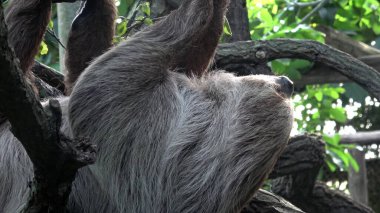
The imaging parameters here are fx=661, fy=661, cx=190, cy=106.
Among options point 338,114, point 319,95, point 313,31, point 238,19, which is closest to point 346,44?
point 319,95

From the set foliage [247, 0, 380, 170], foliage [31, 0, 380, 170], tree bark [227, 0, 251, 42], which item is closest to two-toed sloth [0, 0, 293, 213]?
tree bark [227, 0, 251, 42]

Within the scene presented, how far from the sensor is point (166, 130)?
4.68m

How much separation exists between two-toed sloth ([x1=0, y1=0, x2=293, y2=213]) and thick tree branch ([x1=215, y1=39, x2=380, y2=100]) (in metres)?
1.23

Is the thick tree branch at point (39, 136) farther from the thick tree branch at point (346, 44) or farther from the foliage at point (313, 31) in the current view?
the thick tree branch at point (346, 44)

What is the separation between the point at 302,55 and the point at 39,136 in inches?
141

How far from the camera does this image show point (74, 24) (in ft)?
18.7

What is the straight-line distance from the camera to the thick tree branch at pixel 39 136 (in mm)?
2982

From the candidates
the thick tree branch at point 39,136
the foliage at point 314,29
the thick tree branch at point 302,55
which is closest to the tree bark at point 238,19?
the thick tree branch at point 302,55

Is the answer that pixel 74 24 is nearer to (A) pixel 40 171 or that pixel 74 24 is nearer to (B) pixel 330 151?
(A) pixel 40 171

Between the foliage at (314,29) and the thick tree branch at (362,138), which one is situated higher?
the foliage at (314,29)

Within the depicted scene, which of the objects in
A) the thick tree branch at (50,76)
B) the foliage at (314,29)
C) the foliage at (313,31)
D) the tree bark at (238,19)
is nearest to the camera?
the thick tree branch at (50,76)

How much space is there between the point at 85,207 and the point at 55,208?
4.01 feet

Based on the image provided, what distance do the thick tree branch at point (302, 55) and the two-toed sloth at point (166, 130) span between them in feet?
4.03

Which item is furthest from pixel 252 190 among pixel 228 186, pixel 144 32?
pixel 144 32
